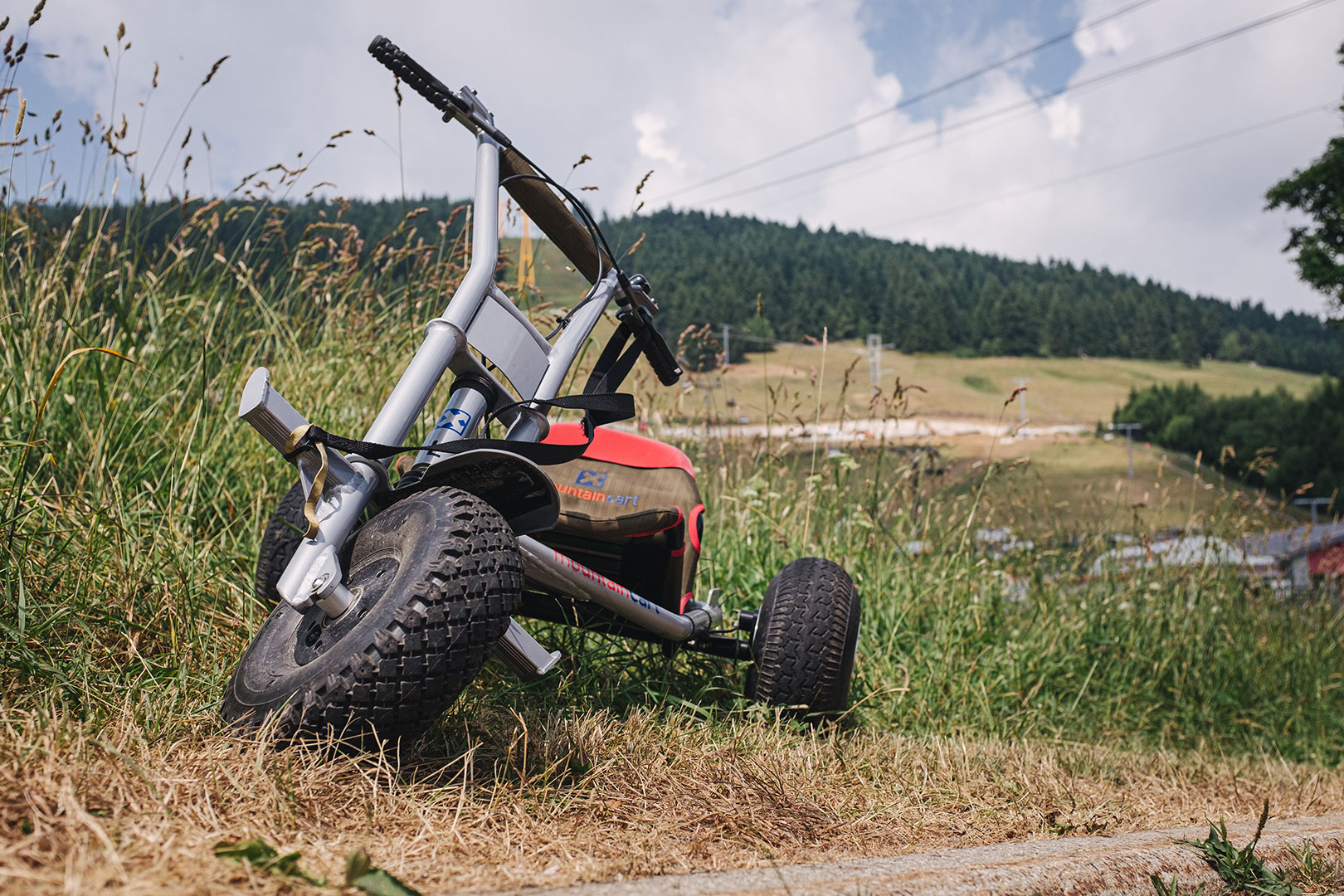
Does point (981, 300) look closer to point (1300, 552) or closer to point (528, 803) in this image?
point (1300, 552)

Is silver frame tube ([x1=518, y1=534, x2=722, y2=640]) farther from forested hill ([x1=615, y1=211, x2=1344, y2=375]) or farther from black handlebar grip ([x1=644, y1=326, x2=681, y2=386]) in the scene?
forested hill ([x1=615, y1=211, x2=1344, y2=375])

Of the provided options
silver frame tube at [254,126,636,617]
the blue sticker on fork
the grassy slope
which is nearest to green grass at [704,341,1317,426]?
the grassy slope

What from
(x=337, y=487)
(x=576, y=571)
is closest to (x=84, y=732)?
(x=337, y=487)

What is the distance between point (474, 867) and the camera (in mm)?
1221

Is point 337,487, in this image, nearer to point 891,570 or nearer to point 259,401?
point 259,401

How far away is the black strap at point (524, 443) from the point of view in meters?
1.48

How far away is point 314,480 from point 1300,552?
246 inches

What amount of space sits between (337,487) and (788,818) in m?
1.02

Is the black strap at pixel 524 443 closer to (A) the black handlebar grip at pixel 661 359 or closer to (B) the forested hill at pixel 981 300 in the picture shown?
(A) the black handlebar grip at pixel 661 359

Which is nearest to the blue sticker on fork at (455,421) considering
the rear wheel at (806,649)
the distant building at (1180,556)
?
the rear wheel at (806,649)

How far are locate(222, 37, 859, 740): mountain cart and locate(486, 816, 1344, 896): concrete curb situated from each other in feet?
1.40

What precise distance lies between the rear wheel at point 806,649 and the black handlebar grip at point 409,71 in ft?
4.93

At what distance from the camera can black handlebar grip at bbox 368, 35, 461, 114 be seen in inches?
69.1

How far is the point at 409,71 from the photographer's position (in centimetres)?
176
